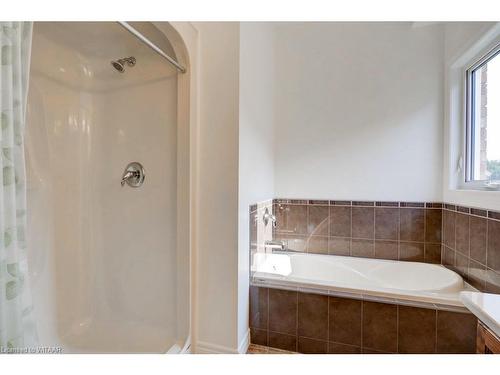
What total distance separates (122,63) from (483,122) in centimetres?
252

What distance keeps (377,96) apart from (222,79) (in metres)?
1.44

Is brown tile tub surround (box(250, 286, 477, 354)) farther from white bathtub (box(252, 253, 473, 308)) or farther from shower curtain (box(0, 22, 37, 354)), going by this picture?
shower curtain (box(0, 22, 37, 354))

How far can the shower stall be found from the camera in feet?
4.90

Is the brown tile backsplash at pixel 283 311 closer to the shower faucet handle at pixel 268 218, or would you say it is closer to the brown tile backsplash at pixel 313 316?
the brown tile backsplash at pixel 313 316

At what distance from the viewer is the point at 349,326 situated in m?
1.44

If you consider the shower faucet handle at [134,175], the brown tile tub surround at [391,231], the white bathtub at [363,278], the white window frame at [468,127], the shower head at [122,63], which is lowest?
the white bathtub at [363,278]

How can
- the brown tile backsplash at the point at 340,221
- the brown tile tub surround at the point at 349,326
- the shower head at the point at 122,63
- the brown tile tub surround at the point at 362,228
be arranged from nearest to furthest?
the brown tile tub surround at the point at 349,326 → the shower head at the point at 122,63 → the brown tile tub surround at the point at 362,228 → the brown tile backsplash at the point at 340,221

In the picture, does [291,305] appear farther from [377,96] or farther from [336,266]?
[377,96]

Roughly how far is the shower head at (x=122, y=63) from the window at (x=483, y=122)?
7.59ft

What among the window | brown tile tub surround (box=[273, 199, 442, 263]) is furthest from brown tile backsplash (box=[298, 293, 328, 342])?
Answer: the window

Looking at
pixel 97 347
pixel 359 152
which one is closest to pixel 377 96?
pixel 359 152

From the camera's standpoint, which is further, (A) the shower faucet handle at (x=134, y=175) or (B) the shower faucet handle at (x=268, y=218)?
(B) the shower faucet handle at (x=268, y=218)

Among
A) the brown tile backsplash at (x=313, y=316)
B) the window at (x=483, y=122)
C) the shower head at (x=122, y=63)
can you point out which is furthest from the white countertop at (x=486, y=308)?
the shower head at (x=122, y=63)

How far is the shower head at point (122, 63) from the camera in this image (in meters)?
1.60
